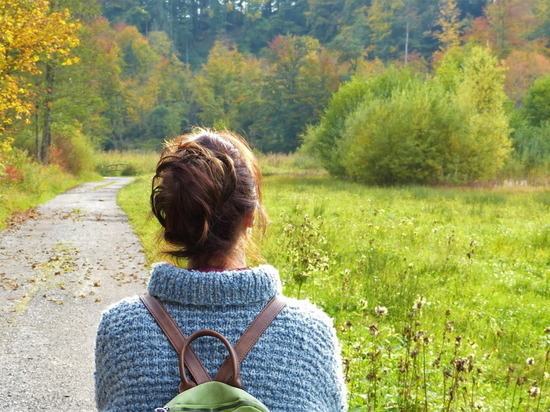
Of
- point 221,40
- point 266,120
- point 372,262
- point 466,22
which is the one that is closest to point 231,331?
point 372,262

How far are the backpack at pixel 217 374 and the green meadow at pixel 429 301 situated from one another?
37 centimetres

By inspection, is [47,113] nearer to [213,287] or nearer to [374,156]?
[374,156]

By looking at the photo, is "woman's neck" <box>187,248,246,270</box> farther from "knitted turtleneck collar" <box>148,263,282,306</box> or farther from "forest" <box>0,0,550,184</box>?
"forest" <box>0,0,550,184</box>

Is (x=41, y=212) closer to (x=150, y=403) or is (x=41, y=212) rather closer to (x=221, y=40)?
(x=150, y=403)

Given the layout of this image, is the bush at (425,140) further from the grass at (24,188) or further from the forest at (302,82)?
the grass at (24,188)

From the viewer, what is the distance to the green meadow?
4.08m

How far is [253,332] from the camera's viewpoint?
5.51 feet

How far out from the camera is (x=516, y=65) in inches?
2424

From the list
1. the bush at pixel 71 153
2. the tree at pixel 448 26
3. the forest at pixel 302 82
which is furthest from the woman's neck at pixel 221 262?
the tree at pixel 448 26

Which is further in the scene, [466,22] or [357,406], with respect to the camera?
[466,22]

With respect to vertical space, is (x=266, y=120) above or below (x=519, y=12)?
below

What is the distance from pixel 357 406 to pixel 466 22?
80.7 meters

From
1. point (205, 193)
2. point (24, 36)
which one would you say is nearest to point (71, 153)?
point (24, 36)

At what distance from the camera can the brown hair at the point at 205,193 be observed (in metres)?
1.67
